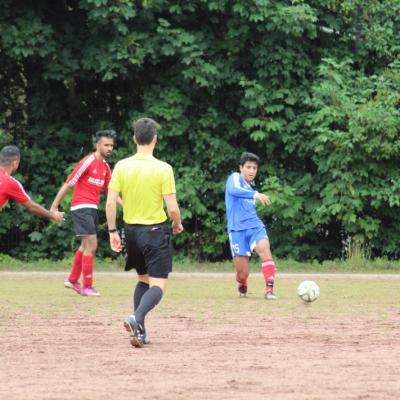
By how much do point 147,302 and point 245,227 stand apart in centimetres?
503

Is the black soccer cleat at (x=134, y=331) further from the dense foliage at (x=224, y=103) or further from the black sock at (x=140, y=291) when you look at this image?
the dense foliage at (x=224, y=103)

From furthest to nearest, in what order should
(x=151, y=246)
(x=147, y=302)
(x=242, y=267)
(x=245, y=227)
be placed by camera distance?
(x=245, y=227) < (x=242, y=267) < (x=151, y=246) < (x=147, y=302)

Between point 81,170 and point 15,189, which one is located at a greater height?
point 81,170

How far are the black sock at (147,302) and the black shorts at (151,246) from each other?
0.15 meters

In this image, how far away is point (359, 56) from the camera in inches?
888

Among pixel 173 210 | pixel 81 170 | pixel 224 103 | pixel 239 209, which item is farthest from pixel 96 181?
pixel 224 103

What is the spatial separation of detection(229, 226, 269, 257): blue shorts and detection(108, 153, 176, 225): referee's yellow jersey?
4.74m

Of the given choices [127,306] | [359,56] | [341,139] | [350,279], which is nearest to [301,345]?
[127,306]

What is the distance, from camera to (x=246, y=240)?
15.0 meters

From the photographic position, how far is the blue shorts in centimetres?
1486

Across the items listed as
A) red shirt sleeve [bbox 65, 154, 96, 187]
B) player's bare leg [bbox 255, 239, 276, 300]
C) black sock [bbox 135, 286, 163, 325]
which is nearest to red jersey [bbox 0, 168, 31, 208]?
red shirt sleeve [bbox 65, 154, 96, 187]

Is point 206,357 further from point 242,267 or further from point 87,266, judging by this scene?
point 87,266

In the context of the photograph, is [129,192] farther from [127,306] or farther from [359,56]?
[359,56]

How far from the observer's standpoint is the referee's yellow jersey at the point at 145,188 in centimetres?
1016
